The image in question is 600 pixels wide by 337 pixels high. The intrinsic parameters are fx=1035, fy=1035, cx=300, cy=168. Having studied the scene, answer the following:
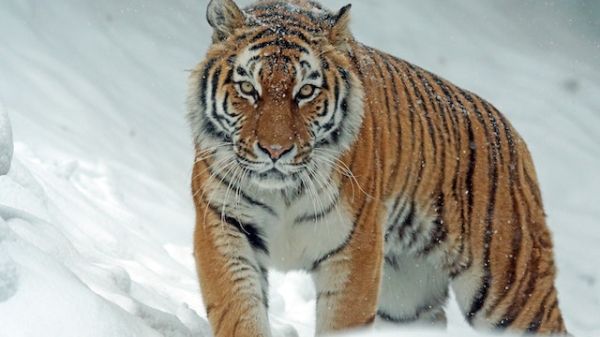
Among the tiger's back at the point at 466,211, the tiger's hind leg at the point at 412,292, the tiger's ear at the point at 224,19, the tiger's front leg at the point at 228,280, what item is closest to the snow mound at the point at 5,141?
the tiger's front leg at the point at 228,280

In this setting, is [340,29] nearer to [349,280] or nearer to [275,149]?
[275,149]

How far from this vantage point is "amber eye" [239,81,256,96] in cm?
294

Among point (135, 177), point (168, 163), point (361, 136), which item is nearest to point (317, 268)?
point (361, 136)

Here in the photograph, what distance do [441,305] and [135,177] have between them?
2638 mm

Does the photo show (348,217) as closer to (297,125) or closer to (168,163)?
(297,125)

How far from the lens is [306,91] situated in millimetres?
2979

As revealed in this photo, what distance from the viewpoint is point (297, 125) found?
292cm

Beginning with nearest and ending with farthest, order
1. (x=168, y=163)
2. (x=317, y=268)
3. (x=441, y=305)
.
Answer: (x=317, y=268)
(x=441, y=305)
(x=168, y=163)

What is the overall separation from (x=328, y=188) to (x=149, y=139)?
3.92 metres

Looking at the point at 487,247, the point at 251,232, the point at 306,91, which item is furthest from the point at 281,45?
the point at 487,247

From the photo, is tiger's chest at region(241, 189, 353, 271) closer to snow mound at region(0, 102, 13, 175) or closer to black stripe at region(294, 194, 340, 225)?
black stripe at region(294, 194, 340, 225)

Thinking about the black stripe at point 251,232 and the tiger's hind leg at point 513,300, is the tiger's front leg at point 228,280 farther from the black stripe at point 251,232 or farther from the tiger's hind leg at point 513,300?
the tiger's hind leg at point 513,300

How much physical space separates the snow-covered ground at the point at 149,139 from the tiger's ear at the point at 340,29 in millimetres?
966

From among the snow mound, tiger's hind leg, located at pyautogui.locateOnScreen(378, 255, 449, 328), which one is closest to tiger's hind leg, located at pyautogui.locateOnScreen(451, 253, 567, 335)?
tiger's hind leg, located at pyautogui.locateOnScreen(378, 255, 449, 328)
